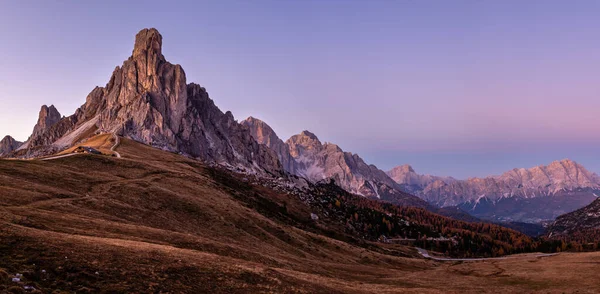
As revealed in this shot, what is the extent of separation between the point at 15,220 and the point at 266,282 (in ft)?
88.4

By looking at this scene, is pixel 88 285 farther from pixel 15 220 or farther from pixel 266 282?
pixel 15 220

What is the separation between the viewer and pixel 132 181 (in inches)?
3236

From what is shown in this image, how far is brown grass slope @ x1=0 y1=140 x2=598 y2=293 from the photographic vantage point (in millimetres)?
25625

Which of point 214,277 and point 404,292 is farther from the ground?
point 214,277

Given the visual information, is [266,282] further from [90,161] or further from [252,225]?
[90,161]

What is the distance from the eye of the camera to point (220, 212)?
260ft

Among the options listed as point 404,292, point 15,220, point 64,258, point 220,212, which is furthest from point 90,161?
point 404,292

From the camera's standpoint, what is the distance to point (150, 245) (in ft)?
124

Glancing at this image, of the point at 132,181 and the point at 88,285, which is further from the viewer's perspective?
the point at 132,181

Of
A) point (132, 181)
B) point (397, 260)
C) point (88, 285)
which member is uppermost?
point (132, 181)

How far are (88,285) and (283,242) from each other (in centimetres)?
5972

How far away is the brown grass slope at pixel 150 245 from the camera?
84.1 ft

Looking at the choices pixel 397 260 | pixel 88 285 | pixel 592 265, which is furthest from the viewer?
pixel 397 260

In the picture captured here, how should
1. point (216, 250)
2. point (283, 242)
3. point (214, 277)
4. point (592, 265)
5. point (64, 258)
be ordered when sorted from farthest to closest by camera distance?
1. point (283, 242)
2. point (592, 265)
3. point (216, 250)
4. point (214, 277)
5. point (64, 258)
